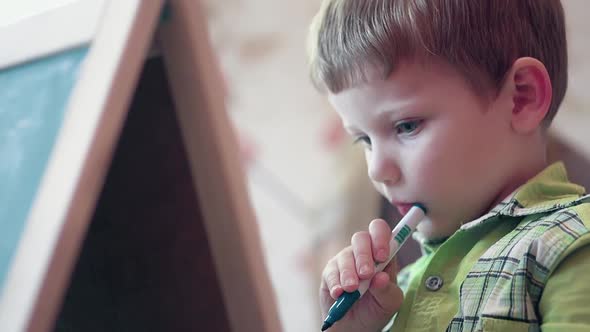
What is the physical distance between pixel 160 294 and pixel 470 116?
0.35 metres

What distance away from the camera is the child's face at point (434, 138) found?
57 centimetres

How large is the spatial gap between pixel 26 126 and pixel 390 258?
0.34 meters

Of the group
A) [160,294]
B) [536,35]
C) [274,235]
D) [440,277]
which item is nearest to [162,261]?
[160,294]

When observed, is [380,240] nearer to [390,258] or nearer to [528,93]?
[390,258]

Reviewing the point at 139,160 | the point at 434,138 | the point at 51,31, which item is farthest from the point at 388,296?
the point at 51,31

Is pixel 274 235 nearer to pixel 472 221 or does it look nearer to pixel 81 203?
pixel 472 221

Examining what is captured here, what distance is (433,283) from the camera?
1.89 ft

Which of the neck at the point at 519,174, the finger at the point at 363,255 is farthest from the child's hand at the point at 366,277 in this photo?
the neck at the point at 519,174

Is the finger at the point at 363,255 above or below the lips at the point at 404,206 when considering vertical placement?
below

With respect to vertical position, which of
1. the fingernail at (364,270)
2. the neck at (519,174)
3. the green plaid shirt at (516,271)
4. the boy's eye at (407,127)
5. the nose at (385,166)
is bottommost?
the green plaid shirt at (516,271)

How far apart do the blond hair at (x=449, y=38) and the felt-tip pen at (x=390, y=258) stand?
5.3 inches

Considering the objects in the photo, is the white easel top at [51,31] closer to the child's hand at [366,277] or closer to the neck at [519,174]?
the child's hand at [366,277]

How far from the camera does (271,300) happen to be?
0.58 meters

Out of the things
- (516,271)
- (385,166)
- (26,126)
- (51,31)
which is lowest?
(516,271)
